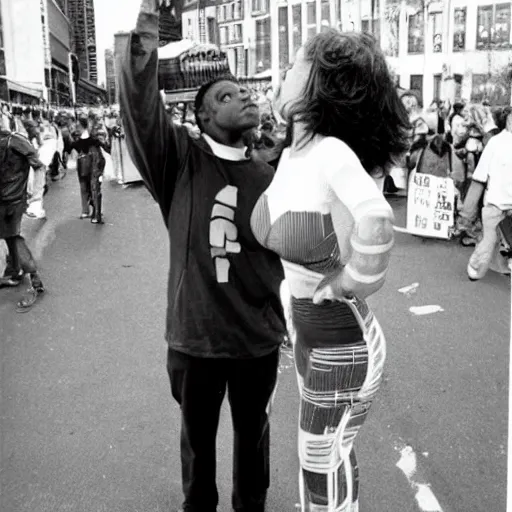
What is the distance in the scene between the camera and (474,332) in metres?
5.12

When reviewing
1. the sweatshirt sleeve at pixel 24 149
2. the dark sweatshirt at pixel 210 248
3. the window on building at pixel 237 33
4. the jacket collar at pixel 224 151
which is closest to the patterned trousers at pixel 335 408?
the dark sweatshirt at pixel 210 248

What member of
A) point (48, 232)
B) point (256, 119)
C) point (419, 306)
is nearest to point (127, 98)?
point (256, 119)

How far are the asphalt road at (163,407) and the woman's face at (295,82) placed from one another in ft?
5.36

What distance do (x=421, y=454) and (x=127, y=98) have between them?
2122 mm

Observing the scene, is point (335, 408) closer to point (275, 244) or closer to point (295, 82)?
point (275, 244)

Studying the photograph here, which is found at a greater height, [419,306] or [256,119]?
[256,119]

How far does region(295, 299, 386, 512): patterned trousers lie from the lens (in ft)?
6.02

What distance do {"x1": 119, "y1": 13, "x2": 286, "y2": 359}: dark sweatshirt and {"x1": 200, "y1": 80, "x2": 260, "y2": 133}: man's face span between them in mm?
83

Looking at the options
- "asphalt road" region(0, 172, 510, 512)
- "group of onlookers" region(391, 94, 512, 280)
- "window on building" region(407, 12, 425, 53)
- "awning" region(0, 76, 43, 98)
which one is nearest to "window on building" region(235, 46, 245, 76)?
"group of onlookers" region(391, 94, 512, 280)

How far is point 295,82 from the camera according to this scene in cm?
181

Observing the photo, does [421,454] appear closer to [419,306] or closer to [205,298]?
[205,298]

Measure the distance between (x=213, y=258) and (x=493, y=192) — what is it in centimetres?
450

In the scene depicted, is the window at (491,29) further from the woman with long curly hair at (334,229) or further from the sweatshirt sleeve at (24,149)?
the woman with long curly hair at (334,229)

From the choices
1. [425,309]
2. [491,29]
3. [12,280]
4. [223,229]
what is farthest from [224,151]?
[491,29]
